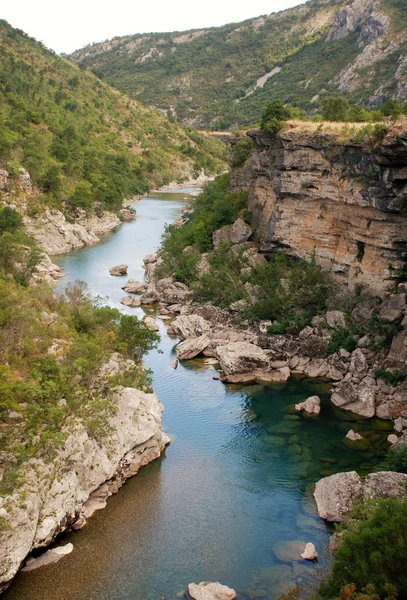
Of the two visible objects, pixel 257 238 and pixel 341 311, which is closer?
pixel 341 311

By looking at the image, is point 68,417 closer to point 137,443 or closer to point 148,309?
point 137,443

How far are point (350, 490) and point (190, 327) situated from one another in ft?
57.3

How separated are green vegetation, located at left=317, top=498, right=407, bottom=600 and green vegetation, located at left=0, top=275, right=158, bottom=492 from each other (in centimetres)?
910

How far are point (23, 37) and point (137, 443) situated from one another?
3583 inches

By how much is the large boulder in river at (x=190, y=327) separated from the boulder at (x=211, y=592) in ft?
63.8

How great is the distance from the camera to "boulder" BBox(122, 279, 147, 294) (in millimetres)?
43938

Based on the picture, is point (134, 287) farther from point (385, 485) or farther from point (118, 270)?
point (385, 485)

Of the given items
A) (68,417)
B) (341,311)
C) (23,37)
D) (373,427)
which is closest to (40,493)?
(68,417)

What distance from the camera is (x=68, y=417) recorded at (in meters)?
19.7

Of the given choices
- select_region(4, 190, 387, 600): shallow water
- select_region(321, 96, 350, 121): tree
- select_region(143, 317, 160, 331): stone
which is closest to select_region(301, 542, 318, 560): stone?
select_region(4, 190, 387, 600): shallow water

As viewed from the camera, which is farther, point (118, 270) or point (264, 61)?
point (264, 61)

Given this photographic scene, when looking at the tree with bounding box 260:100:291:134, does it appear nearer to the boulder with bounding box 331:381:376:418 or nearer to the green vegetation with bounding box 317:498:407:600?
the boulder with bounding box 331:381:376:418

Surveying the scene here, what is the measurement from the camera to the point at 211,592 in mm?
15484

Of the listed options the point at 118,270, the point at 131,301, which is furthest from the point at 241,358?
the point at 118,270
